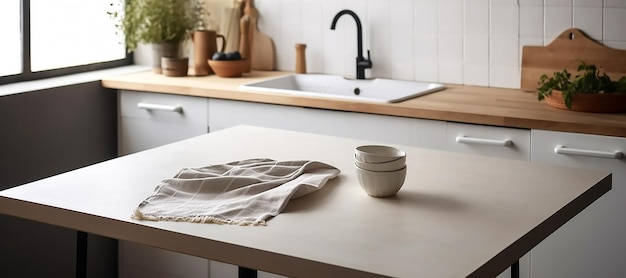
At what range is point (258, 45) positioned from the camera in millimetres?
4812

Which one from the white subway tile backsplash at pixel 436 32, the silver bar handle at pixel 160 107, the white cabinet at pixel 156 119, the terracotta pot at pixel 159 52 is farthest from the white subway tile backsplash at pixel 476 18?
the terracotta pot at pixel 159 52

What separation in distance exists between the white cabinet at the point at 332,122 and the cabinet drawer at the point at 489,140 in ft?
0.18

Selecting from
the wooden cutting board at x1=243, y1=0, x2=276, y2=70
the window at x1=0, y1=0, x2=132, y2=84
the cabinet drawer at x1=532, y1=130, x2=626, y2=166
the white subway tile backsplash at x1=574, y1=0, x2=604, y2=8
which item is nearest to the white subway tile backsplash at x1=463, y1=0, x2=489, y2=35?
the white subway tile backsplash at x1=574, y1=0, x2=604, y2=8

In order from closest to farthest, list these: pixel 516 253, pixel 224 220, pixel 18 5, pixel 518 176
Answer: pixel 516 253 → pixel 224 220 → pixel 518 176 → pixel 18 5

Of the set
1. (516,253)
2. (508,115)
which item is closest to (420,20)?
(508,115)

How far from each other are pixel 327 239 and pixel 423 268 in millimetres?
275

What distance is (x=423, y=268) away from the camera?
6.16ft

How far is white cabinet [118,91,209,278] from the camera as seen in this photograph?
435 cm

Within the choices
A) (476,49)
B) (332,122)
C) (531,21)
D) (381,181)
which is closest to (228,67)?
(332,122)

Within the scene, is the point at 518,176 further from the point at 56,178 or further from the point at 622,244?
the point at 56,178

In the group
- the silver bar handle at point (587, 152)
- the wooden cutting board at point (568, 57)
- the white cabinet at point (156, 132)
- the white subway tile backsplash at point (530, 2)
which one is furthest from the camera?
the white cabinet at point (156, 132)

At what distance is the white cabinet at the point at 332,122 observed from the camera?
377 cm

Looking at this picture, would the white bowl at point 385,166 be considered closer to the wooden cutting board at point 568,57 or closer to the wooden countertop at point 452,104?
the wooden countertop at point 452,104

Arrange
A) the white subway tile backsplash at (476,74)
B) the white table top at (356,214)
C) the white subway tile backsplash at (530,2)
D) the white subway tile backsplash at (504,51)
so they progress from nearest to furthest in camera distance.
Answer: the white table top at (356,214), the white subway tile backsplash at (530,2), the white subway tile backsplash at (504,51), the white subway tile backsplash at (476,74)
